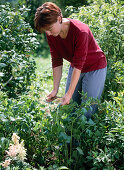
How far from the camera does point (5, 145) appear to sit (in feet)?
5.27

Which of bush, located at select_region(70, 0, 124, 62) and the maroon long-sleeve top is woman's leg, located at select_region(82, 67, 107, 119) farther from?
bush, located at select_region(70, 0, 124, 62)

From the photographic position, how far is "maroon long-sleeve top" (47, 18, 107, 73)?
5.75ft

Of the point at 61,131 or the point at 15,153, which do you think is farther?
the point at 61,131

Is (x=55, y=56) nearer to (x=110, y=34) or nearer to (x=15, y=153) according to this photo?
(x=15, y=153)

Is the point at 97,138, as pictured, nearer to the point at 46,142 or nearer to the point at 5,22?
the point at 46,142

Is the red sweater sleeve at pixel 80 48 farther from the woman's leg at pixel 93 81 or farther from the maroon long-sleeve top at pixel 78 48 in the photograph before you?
the woman's leg at pixel 93 81

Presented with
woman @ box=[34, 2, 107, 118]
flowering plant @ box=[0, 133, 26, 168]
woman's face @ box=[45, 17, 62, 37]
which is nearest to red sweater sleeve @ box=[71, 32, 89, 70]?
woman @ box=[34, 2, 107, 118]

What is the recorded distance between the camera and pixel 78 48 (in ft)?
5.75

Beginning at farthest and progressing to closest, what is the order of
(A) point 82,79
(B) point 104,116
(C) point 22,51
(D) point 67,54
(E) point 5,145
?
(C) point 22,51
(A) point 82,79
(D) point 67,54
(B) point 104,116
(E) point 5,145

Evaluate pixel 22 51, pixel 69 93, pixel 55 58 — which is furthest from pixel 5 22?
pixel 69 93

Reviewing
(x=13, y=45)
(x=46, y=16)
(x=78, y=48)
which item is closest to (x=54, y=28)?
(x=46, y=16)

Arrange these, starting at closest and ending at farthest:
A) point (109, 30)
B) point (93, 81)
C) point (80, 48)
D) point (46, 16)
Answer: point (46, 16)
point (80, 48)
point (93, 81)
point (109, 30)

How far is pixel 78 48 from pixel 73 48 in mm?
172

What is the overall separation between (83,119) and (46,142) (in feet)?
1.55
